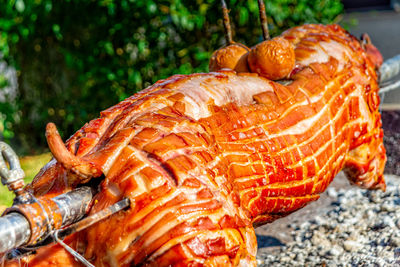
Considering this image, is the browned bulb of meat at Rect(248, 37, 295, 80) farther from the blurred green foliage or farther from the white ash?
the blurred green foliage

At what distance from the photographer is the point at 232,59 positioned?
275 cm

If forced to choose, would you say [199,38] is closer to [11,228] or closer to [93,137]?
[93,137]

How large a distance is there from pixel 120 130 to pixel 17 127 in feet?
17.4

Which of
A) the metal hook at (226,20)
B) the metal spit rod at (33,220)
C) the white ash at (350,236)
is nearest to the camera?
the metal spit rod at (33,220)

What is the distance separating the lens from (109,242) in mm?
1658

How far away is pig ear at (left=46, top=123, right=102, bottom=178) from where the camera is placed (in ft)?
4.95

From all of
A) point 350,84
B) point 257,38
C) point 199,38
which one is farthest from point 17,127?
point 350,84

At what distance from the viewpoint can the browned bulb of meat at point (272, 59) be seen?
258 centimetres

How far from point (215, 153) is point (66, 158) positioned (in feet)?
1.97

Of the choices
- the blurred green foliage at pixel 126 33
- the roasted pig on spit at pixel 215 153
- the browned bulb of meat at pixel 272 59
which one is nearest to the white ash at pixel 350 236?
the roasted pig on spit at pixel 215 153

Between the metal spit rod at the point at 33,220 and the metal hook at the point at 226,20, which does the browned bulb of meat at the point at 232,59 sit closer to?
the metal hook at the point at 226,20

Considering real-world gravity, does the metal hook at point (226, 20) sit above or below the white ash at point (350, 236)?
above

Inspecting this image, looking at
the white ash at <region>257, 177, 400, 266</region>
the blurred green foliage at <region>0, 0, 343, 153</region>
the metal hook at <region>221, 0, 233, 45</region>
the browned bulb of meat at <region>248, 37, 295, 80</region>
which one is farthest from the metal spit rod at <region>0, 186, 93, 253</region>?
the blurred green foliage at <region>0, 0, 343, 153</region>

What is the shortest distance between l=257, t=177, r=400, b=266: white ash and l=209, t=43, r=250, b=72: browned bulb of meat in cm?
135
